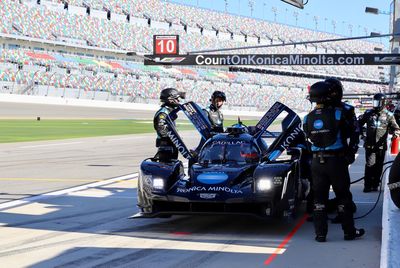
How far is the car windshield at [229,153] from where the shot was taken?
7648 mm

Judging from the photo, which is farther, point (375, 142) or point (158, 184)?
point (375, 142)

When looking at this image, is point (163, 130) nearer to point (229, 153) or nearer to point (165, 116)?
point (165, 116)

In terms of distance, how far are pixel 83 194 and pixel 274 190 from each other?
4330 millimetres

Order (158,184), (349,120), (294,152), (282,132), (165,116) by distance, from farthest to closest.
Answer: (165,116), (282,132), (294,152), (158,184), (349,120)

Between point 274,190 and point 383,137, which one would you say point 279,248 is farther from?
point 383,137

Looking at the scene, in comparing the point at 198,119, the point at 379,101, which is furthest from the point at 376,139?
the point at 198,119

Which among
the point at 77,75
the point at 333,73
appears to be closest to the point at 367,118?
the point at 77,75

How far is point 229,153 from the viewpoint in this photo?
304 inches

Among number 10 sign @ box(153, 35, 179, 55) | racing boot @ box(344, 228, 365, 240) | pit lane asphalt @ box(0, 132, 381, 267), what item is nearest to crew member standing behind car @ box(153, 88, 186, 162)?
pit lane asphalt @ box(0, 132, 381, 267)

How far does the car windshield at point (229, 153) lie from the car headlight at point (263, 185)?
37.6 inches

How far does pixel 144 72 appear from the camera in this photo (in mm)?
64688

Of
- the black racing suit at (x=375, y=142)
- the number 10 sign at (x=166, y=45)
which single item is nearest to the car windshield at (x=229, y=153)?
the black racing suit at (x=375, y=142)

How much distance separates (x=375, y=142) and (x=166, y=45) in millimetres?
6665

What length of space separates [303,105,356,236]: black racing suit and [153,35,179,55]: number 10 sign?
9250 millimetres
